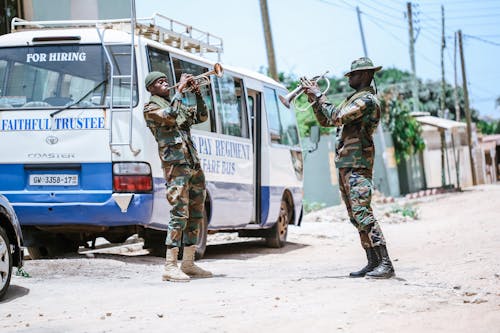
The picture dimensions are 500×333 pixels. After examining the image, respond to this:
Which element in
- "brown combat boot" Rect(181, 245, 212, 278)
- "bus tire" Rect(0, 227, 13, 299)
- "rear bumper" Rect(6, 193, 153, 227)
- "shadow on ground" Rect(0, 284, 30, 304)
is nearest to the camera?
"bus tire" Rect(0, 227, 13, 299)

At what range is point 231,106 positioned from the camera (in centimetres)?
1245

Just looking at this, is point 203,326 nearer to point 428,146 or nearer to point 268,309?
point 268,309

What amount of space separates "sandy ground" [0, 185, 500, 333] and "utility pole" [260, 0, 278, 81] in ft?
36.8

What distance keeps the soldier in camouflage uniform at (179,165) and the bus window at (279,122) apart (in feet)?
16.8

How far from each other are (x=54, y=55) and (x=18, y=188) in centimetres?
153

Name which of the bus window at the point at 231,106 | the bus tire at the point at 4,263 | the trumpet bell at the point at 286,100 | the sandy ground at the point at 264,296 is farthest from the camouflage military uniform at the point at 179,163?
the bus window at the point at 231,106

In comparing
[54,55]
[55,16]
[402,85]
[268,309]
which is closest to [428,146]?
[402,85]

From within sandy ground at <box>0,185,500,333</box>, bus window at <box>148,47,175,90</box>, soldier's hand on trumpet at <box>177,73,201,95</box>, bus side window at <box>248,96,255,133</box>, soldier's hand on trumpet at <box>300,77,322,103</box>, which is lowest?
sandy ground at <box>0,185,500,333</box>

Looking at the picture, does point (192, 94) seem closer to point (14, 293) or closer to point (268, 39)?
point (14, 293)

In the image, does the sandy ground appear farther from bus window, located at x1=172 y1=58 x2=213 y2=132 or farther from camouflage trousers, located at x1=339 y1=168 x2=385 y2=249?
bus window, located at x1=172 y1=58 x2=213 y2=132

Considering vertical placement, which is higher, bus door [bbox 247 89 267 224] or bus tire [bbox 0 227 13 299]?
bus door [bbox 247 89 267 224]

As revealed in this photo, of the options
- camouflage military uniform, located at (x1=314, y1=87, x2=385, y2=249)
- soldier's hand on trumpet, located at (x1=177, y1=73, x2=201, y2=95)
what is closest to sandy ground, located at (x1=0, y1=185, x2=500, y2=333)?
camouflage military uniform, located at (x1=314, y1=87, x2=385, y2=249)

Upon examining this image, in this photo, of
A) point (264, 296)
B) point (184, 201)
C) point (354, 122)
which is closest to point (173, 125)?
point (184, 201)

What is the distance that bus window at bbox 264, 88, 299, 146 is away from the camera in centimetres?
1397
